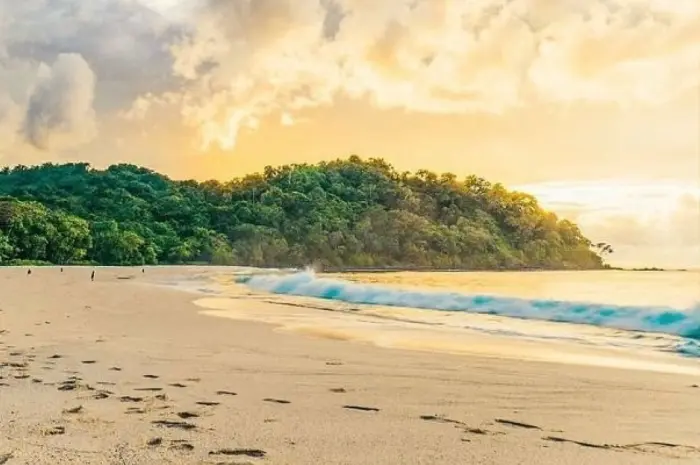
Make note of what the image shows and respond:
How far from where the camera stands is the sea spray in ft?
35.7

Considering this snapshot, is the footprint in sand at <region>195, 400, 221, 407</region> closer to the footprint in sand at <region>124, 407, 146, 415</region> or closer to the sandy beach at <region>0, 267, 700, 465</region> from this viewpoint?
the sandy beach at <region>0, 267, 700, 465</region>

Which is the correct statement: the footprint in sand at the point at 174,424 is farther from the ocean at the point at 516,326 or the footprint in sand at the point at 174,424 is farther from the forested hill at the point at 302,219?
the forested hill at the point at 302,219

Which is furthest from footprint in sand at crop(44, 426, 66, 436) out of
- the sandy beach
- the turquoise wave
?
the turquoise wave

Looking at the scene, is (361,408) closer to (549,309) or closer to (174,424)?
(174,424)

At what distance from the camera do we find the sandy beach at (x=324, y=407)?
3.36 m

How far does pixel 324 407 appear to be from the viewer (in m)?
4.41

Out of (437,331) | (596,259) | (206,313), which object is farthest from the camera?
(596,259)

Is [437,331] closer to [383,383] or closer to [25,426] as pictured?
[383,383]

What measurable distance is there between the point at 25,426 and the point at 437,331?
7.27 meters

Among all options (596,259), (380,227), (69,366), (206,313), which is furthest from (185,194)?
(69,366)

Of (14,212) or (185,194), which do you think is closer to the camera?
(14,212)

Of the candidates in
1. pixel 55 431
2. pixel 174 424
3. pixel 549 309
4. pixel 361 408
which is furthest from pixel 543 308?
pixel 55 431

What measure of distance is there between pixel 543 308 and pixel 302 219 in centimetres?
8201

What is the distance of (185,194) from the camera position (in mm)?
98625
